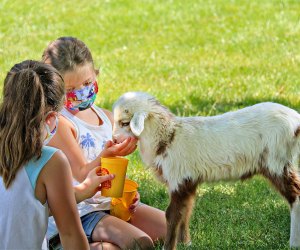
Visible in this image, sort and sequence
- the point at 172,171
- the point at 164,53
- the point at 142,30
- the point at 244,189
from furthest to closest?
1. the point at 142,30
2. the point at 164,53
3. the point at 244,189
4. the point at 172,171

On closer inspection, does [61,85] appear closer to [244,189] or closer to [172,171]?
[172,171]

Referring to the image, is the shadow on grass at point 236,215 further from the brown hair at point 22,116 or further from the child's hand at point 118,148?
the brown hair at point 22,116

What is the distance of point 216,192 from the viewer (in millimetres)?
5559

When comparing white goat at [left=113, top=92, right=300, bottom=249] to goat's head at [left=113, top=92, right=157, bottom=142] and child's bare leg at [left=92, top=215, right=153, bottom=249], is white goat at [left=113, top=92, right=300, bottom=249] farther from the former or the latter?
child's bare leg at [left=92, top=215, right=153, bottom=249]

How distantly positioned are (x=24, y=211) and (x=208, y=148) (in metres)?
1.27

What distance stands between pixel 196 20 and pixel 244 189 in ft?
20.4

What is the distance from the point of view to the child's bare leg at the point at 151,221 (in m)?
4.83

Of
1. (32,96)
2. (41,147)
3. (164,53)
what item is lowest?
(164,53)

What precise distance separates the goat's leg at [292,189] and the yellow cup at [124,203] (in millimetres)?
828

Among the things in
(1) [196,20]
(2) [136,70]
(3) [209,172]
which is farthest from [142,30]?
(3) [209,172]

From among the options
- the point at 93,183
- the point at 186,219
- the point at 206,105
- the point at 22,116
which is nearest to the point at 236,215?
the point at 186,219

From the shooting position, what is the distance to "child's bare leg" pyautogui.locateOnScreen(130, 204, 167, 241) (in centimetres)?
483

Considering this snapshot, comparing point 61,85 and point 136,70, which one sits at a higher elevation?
point 61,85

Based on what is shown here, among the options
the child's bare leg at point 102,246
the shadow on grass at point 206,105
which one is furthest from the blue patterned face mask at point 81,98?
the shadow on grass at point 206,105
